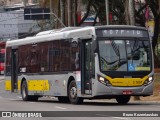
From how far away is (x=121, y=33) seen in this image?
24906 millimetres

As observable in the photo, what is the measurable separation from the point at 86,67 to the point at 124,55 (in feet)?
5.53

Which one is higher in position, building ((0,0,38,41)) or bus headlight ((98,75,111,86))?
building ((0,0,38,41))

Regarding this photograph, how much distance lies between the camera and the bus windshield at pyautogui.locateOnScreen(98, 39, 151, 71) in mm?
24391

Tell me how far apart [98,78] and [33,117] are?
546cm

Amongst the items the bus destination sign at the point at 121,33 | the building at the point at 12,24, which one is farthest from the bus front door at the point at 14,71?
the building at the point at 12,24

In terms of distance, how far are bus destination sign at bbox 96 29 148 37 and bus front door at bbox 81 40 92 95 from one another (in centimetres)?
68

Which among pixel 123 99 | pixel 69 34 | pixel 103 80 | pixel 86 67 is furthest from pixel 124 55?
pixel 69 34

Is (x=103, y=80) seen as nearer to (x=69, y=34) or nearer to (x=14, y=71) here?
(x=69, y=34)

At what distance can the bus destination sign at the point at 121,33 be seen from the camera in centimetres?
2467

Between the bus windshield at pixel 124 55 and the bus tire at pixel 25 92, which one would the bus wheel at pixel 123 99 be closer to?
the bus windshield at pixel 124 55

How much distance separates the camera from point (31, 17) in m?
61.2

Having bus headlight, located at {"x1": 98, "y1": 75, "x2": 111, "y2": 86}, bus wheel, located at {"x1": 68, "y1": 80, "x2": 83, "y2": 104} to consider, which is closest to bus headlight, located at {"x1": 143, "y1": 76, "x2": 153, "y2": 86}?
bus headlight, located at {"x1": 98, "y1": 75, "x2": 111, "y2": 86}

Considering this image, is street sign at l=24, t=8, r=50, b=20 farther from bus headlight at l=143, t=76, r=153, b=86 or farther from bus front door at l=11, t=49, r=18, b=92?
bus headlight at l=143, t=76, r=153, b=86

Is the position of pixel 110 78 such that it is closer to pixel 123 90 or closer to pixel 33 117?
pixel 123 90
